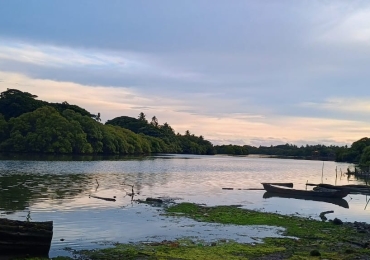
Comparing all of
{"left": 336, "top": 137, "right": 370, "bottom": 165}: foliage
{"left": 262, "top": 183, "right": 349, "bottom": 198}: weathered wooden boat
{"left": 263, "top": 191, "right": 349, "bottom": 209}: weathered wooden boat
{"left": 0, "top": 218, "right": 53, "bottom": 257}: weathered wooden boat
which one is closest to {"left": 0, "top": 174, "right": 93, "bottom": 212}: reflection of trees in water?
{"left": 0, "top": 218, "right": 53, "bottom": 257}: weathered wooden boat

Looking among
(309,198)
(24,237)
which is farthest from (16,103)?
(24,237)

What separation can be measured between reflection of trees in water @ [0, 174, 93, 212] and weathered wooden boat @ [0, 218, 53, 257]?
35.6 feet

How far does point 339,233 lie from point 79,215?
15.4 meters

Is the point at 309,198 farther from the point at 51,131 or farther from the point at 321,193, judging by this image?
the point at 51,131

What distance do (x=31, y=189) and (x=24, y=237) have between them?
22.2 meters

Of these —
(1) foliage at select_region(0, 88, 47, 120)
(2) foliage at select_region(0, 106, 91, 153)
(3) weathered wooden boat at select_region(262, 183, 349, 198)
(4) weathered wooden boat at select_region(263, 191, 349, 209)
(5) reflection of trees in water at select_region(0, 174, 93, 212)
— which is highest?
(1) foliage at select_region(0, 88, 47, 120)

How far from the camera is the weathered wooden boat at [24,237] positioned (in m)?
15.9

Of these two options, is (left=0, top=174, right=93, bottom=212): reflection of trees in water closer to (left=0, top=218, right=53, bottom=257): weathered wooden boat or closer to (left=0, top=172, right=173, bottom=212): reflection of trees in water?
(left=0, top=172, right=173, bottom=212): reflection of trees in water

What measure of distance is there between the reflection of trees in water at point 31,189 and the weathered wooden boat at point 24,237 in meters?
10.9

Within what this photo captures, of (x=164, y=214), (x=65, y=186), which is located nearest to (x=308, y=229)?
(x=164, y=214)

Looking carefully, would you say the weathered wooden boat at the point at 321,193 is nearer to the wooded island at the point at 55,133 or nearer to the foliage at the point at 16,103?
the wooded island at the point at 55,133

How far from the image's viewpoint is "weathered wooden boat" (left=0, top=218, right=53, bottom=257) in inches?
627

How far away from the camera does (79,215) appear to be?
25.8 metres

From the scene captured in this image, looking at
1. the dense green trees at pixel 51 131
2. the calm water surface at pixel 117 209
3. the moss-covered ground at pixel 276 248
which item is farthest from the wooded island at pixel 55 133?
the moss-covered ground at pixel 276 248
